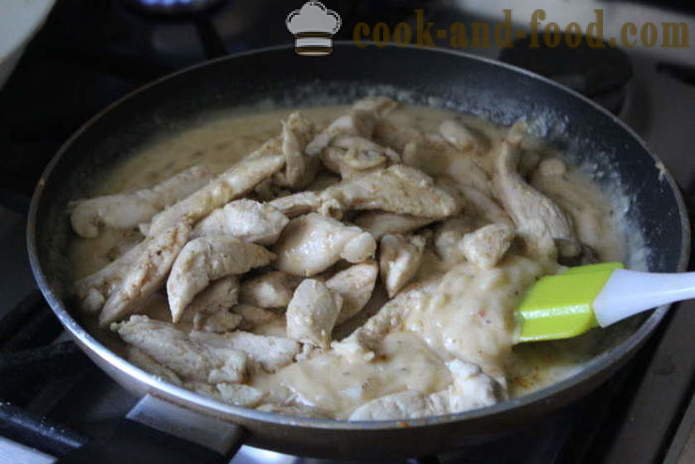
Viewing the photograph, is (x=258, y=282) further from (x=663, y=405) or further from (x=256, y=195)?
(x=663, y=405)

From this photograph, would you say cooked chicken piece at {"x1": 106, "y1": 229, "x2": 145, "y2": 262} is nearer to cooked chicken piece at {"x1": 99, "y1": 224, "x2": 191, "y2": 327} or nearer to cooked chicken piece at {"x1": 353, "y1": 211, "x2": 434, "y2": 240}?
cooked chicken piece at {"x1": 99, "y1": 224, "x2": 191, "y2": 327}

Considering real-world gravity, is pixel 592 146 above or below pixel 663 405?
above

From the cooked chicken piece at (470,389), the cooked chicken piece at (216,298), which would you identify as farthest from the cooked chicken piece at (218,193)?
the cooked chicken piece at (470,389)

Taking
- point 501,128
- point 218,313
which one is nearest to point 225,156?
point 218,313

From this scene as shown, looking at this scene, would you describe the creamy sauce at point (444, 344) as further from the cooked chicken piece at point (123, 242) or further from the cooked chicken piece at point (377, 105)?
the cooked chicken piece at point (377, 105)

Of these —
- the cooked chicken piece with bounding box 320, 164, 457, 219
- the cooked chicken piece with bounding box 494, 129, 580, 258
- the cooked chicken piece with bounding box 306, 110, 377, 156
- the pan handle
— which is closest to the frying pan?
the pan handle

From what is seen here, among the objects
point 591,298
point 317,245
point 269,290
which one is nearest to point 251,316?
point 269,290

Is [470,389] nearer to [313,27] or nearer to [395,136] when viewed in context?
[395,136]
